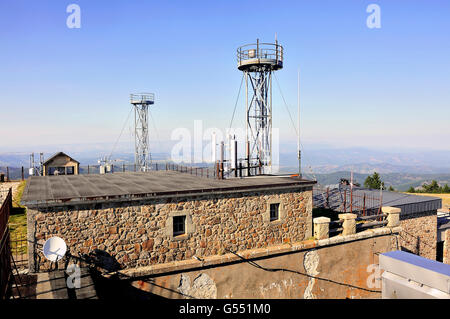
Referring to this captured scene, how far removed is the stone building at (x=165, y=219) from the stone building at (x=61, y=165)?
18.6m

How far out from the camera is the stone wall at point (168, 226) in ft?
40.7

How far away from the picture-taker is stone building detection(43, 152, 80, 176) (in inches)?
1283

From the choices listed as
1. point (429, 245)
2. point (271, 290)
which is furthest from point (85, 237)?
point (429, 245)

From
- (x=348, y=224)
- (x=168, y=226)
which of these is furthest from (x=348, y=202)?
(x=168, y=226)

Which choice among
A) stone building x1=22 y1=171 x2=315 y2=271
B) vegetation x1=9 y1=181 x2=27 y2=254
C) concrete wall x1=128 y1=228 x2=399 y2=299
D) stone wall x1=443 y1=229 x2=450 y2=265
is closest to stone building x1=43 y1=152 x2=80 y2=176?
vegetation x1=9 y1=181 x2=27 y2=254

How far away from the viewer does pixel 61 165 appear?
3288 centimetres

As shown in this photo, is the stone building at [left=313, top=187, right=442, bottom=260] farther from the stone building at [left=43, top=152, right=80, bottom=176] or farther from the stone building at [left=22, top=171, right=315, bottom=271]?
the stone building at [left=43, top=152, right=80, bottom=176]

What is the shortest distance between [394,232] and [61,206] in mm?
17703

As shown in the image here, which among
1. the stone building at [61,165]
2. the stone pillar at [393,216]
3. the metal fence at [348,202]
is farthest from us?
the stone building at [61,165]

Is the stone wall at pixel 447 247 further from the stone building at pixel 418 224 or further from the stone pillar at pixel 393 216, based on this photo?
the stone pillar at pixel 393 216

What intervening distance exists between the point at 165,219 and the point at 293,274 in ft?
22.6

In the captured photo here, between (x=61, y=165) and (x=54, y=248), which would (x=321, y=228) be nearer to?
(x=54, y=248)

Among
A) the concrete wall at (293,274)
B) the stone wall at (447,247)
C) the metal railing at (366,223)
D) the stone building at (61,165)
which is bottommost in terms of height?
the stone wall at (447,247)

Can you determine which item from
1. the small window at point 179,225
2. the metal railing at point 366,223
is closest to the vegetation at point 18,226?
the small window at point 179,225
